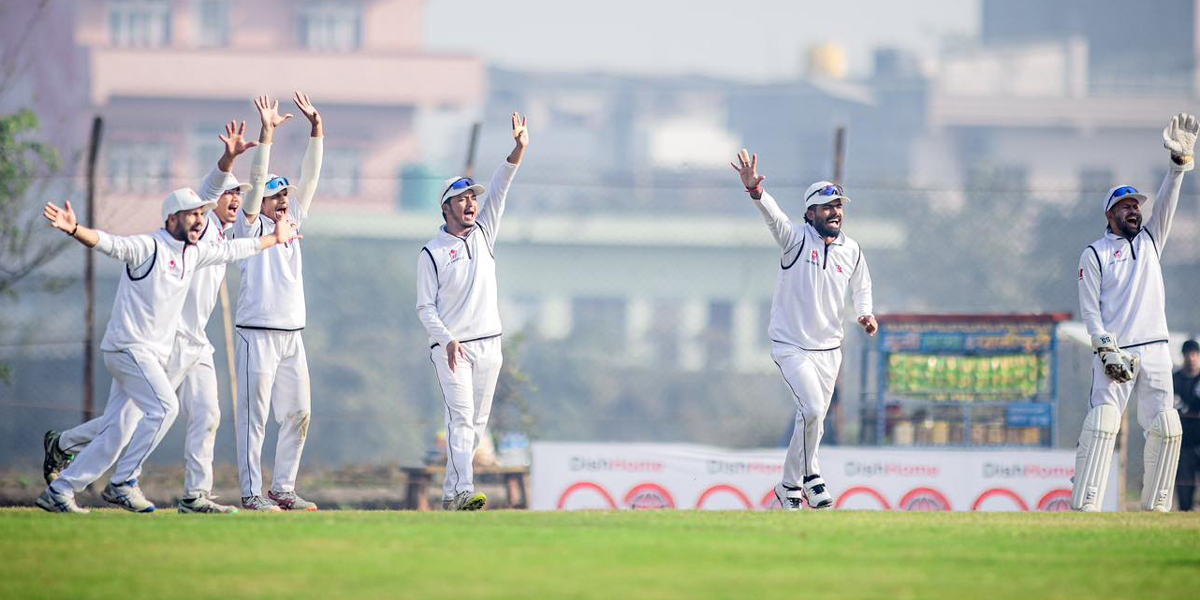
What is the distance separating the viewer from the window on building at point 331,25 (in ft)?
216

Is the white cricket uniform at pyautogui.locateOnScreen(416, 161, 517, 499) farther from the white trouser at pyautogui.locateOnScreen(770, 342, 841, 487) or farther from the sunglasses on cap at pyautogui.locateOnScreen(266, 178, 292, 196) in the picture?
the white trouser at pyautogui.locateOnScreen(770, 342, 841, 487)

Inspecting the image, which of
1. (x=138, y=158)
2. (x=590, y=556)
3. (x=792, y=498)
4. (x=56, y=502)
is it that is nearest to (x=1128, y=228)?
(x=792, y=498)

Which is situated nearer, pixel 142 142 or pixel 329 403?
pixel 329 403

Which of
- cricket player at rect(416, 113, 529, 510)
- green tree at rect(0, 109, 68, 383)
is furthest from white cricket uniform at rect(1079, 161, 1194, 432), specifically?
green tree at rect(0, 109, 68, 383)

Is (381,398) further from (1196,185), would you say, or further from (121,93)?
(1196,185)

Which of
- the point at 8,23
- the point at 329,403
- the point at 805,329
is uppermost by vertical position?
the point at 8,23

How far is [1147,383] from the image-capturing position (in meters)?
13.7

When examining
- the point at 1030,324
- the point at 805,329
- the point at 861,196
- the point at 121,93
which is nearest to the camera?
the point at 805,329

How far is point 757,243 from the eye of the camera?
42594 millimetres

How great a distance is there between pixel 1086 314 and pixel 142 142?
48293 millimetres

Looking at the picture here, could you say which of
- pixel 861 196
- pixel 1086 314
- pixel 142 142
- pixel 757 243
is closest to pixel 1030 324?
pixel 1086 314

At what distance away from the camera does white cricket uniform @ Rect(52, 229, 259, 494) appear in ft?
39.5

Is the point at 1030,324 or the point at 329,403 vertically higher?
the point at 1030,324

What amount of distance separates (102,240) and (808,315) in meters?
5.38
